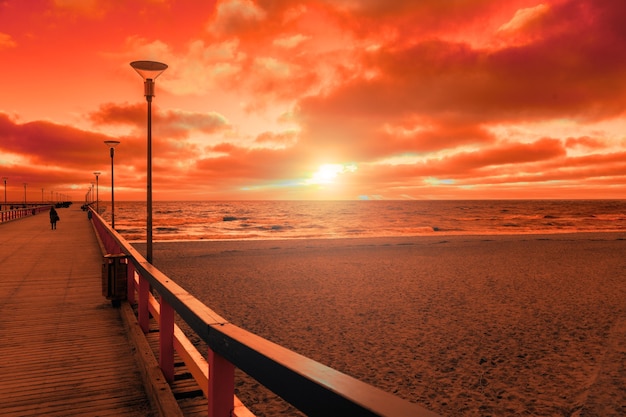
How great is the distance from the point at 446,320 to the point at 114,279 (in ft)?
23.5

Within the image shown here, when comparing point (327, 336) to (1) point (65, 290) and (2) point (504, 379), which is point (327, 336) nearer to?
(2) point (504, 379)

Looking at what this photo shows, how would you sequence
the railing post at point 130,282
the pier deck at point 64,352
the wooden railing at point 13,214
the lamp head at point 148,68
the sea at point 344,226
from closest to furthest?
the pier deck at point 64,352 < the railing post at point 130,282 < the lamp head at point 148,68 < the wooden railing at point 13,214 < the sea at point 344,226

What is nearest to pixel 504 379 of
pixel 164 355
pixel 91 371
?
pixel 164 355

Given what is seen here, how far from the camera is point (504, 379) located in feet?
22.4

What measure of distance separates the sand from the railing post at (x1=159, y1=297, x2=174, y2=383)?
59.6 inches

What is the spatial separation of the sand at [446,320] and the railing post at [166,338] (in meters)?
1.51

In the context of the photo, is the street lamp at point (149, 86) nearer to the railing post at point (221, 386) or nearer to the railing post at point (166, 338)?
the railing post at point (166, 338)

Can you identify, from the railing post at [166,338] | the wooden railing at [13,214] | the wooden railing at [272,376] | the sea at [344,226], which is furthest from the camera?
the sea at [344,226]

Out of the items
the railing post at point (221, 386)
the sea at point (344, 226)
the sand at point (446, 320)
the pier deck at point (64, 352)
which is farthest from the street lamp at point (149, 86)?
the sea at point (344, 226)

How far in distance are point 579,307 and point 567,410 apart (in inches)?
263

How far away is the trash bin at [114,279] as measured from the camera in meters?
8.34

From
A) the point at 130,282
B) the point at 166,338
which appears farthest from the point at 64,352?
the point at 130,282

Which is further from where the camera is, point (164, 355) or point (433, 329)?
point (433, 329)

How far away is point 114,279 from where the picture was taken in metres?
8.51
